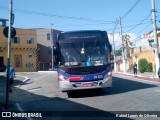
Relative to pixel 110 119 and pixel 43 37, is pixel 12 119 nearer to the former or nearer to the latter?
pixel 110 119

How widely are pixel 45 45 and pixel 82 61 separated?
5847 centimetres

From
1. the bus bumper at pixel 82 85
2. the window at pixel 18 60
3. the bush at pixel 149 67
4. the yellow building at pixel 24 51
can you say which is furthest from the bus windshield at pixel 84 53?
the window at pixel 18 60

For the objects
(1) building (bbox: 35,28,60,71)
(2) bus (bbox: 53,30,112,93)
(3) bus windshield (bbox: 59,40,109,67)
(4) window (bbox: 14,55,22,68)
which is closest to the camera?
(2) bus (bbox: 53,30,112,93)

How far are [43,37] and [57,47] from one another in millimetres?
58430

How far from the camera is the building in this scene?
7122cm

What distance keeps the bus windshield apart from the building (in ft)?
185

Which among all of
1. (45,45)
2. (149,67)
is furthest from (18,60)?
(149,67)

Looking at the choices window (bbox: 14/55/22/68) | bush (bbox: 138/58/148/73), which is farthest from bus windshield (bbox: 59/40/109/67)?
window (bbox: 14/55/22/68)

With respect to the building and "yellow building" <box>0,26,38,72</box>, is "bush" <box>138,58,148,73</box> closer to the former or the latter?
"yellow building" <box>0,26,38,72</box>

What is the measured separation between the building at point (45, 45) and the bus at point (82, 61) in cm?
5632

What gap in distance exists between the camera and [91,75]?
14508 mm

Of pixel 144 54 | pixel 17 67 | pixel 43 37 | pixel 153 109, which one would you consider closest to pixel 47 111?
pixel 153 109

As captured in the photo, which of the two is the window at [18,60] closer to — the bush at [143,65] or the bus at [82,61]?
the bush at [143,65]

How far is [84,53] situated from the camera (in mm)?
14766
